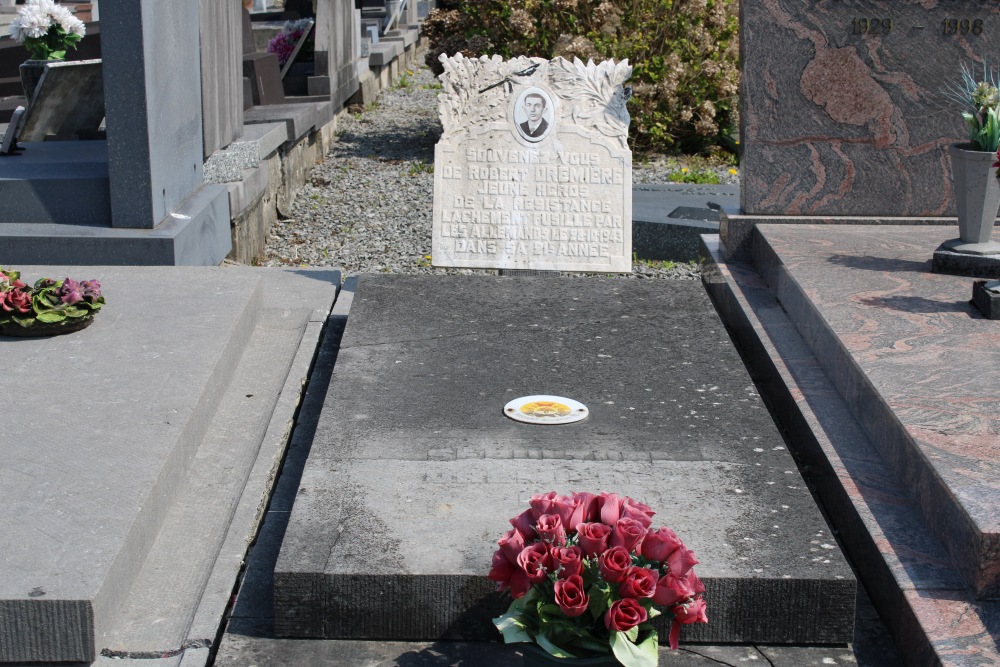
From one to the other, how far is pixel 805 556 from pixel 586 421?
39.6 inches

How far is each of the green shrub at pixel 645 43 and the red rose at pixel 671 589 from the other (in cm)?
828

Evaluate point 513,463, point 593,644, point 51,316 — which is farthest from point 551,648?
point 51,316

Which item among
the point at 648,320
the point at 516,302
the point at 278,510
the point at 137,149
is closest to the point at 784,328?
the point at 648,320

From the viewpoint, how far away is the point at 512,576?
7.79 feet

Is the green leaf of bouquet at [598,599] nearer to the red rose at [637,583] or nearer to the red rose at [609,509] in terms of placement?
the red rose at [637,583]

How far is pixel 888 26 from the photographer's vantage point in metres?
5.48

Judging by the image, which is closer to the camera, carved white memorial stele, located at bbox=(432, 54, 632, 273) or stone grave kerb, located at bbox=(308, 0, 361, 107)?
carved white memorial stele, located at bbox=(432, 54, 632, 273)

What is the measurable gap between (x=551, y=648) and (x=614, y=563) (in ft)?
0.74

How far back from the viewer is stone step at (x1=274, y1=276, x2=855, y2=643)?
8.85ft

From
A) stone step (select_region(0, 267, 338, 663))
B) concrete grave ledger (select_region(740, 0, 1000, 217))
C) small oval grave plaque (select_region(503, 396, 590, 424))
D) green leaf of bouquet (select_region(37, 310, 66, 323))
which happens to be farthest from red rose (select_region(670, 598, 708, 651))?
concrete grave ledger (select_region(740, 0, 1000, 217))

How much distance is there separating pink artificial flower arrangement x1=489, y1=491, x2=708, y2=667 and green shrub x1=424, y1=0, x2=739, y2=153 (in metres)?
8.22

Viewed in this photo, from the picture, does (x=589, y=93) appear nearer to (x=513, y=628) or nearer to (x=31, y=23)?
(x=513, y=628)

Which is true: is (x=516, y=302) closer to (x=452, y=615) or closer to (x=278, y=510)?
(x=278, y=510)

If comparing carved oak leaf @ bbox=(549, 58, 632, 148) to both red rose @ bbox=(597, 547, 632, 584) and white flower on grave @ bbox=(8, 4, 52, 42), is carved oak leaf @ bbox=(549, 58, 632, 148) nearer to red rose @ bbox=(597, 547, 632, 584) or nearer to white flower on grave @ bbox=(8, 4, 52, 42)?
red rose @ bbox=(597, 547, 632, 584)
